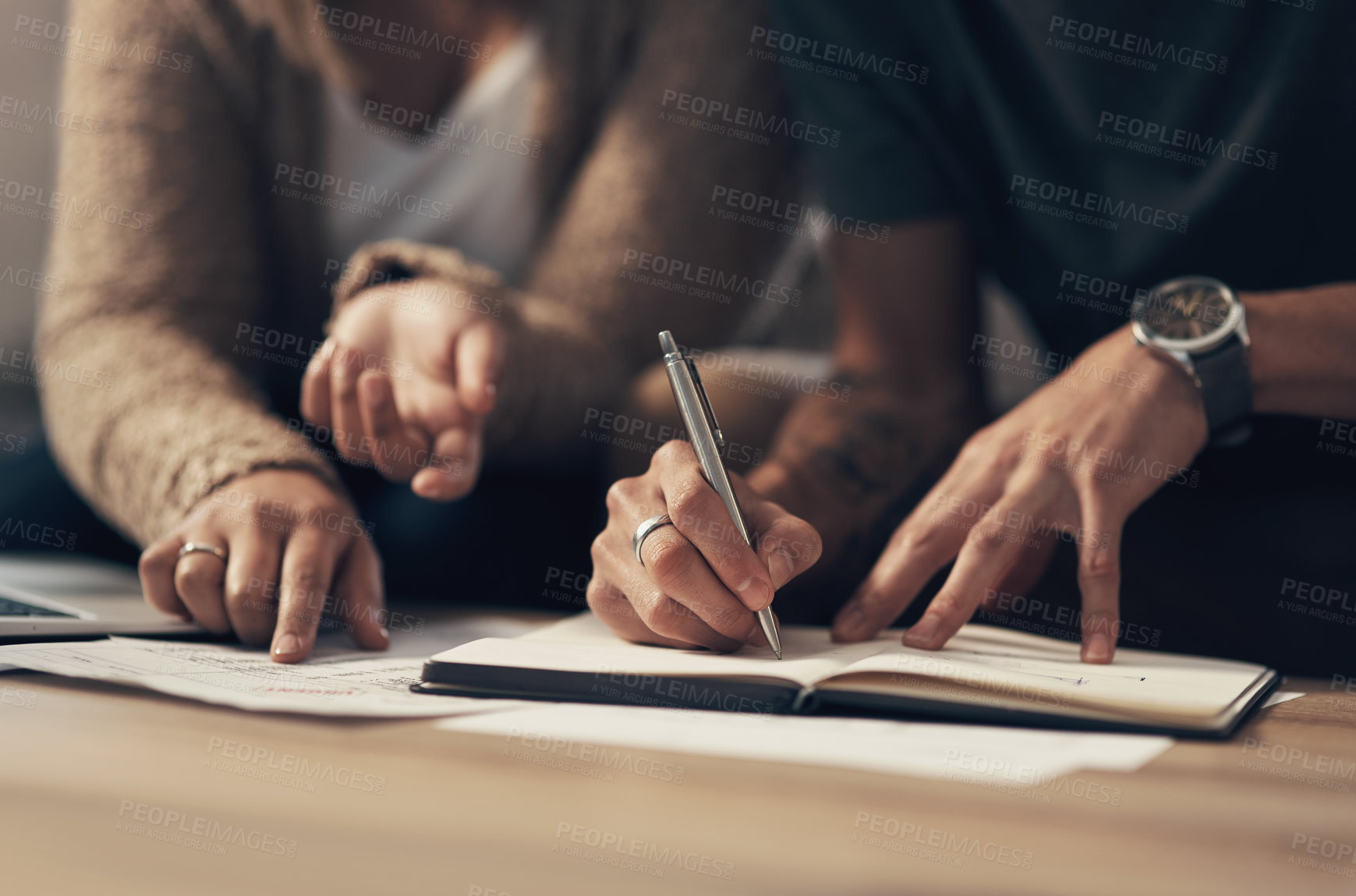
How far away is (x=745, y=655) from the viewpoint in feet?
1.62

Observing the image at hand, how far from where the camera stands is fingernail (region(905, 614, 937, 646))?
0.52 m

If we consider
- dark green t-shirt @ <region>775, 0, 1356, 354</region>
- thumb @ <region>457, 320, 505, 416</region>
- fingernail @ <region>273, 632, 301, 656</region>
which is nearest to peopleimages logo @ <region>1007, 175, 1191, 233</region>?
dark green t-shirt @ <region>775, 0, 1356, 354</region>

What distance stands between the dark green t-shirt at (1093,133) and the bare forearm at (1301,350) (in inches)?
A: 7.5

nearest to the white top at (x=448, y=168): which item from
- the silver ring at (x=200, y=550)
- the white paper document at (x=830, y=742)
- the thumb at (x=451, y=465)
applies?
the thumb at (x=451, y=465)

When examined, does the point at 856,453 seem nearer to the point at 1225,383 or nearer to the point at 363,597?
the point at 1225,383

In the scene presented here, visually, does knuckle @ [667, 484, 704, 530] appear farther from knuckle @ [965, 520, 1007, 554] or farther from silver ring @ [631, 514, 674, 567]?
knuckle @ [965, 520, 1007, 554]

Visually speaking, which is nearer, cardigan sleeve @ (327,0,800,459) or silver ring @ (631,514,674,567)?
silver ring @ (631,514,674,567)

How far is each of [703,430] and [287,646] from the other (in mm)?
271

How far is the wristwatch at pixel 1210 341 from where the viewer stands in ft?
2.09

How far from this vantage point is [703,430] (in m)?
0.49

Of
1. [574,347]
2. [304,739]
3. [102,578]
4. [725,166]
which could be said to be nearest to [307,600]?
[304,739]

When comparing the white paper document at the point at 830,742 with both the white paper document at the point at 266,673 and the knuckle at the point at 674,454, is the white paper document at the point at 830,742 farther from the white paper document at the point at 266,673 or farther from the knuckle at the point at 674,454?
the knuckle at the point at 674,454

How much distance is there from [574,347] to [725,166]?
299 mm

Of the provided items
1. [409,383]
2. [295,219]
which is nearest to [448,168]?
[295,219]
